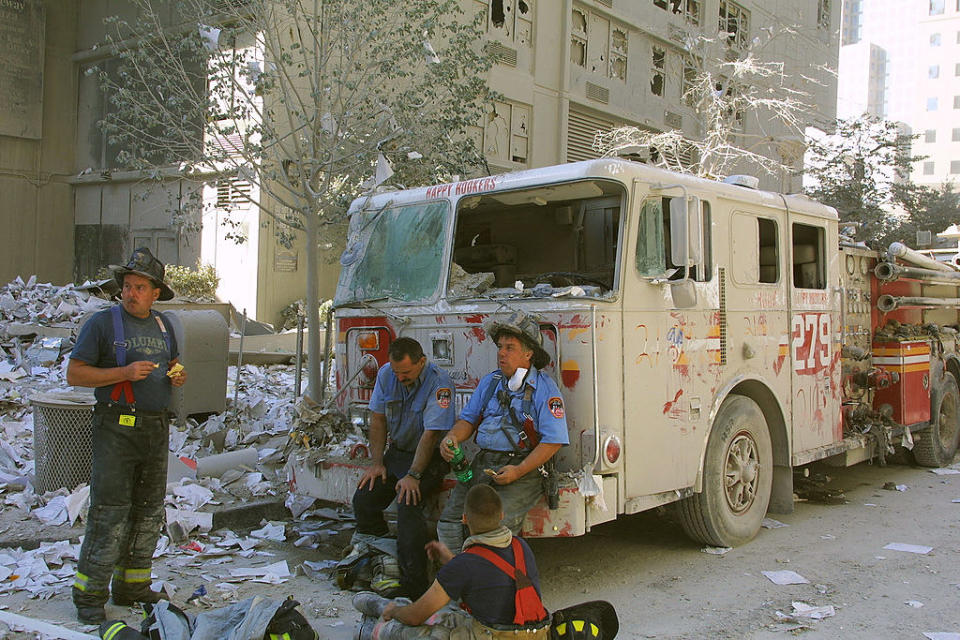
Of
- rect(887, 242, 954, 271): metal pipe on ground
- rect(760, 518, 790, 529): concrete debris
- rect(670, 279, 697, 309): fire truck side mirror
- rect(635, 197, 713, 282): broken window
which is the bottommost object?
rect(760, 518, 790, 529): concrete debris

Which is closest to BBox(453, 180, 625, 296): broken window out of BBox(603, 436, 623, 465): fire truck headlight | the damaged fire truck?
the damaged fire truck

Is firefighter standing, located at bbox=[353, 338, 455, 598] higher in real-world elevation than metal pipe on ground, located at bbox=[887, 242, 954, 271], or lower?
lower

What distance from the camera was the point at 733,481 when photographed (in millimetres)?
5965

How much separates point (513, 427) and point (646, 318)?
112 cm

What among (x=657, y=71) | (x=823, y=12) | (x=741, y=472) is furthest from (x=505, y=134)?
(x=823, y=12)

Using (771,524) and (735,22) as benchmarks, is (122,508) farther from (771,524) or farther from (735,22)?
(735,22)

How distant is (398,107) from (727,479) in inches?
255

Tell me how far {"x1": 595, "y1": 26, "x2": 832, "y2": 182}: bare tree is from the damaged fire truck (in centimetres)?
783

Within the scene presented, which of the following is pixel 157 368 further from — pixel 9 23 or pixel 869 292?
pixel 9 23

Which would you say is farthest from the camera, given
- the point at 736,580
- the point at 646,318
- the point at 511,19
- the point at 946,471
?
the point at 511,19

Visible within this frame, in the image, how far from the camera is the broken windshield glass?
5.71 metres

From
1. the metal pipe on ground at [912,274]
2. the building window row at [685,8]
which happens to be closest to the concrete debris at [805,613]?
the metal pipe on ground at [912,274]

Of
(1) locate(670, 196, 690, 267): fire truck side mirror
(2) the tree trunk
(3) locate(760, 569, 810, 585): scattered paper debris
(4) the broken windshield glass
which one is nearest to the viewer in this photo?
(1) locate(670, 196, 690, 267): fire truck side mirror

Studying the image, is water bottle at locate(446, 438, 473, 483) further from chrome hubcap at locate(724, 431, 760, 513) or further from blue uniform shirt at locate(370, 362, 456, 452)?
chrome hubcap at locate(724, 431, 760, 513)
